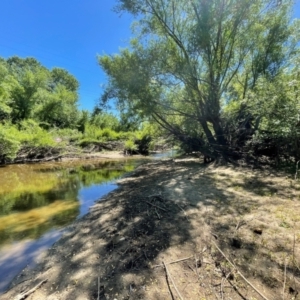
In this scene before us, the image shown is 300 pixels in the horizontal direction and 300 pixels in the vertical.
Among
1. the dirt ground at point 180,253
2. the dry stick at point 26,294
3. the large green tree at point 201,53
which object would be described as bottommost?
the dry stick at point 26,294

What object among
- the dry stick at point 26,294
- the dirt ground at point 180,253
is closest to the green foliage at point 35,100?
the dirt ground at point 180,253

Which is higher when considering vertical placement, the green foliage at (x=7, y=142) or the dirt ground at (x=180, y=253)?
the green foliage at (x=7, y=142)

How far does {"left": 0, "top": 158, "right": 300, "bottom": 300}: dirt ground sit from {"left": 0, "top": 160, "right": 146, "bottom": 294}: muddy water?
1.37ft

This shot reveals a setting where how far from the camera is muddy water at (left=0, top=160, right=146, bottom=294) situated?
3660mm

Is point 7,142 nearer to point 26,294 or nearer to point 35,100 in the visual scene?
point 26,294

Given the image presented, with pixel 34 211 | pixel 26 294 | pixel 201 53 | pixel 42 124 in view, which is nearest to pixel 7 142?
pixel 34 211

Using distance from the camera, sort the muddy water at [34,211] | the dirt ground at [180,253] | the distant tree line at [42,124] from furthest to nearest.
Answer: the distant tree line at [42,124]
the muddy water at [34,211]
the dirt ground at [180,253]

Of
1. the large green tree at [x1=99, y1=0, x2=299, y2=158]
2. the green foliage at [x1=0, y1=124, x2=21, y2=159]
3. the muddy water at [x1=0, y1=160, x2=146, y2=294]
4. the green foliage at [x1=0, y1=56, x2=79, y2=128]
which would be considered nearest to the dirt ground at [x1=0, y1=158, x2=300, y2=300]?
the muddy water at [x1=0, y1=160, x2=146, y2=294]

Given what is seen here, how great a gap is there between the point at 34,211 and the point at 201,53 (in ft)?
28.8

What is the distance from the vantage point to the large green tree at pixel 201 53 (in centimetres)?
883

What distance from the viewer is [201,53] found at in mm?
9430

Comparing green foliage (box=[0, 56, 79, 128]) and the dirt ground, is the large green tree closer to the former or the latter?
the dirt ground

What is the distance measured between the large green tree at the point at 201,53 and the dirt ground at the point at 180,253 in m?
6.08

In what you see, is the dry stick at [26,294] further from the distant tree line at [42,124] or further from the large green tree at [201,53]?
Result: the distant tree line at [42,124]
